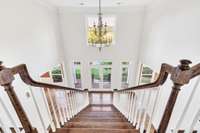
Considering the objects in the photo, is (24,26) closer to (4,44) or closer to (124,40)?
(4,44)

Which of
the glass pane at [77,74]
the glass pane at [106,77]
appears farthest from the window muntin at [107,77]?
the glass pane at [77,74]

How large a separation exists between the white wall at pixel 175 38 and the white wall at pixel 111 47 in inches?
55.9

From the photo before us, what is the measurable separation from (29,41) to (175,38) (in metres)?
4.26

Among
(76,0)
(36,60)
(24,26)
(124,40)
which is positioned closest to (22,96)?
(36,60)

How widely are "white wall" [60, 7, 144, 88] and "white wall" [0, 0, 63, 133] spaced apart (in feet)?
2.70

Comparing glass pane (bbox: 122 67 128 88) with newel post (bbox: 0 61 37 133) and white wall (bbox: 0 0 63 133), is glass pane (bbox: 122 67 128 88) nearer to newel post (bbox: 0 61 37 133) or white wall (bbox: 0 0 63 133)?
white wall (bbox: 0 0 63 133)

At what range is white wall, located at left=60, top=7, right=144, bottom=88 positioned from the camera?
260 inches

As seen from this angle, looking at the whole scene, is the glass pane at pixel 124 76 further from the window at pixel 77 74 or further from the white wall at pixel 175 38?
the window at pixel 77 74

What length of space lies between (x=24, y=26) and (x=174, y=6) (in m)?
4.29

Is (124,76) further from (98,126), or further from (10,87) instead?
(10,87)

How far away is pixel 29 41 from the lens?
13.5 feet

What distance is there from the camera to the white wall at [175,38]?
2732 mm

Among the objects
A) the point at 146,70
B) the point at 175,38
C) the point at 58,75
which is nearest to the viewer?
the point at 175,38

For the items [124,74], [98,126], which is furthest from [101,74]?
[98,126]
